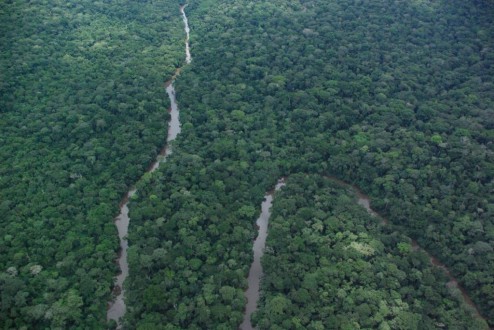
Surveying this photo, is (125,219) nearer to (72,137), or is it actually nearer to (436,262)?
(72,137)

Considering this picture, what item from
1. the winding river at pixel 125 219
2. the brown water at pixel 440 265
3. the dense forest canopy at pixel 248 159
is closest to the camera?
the dense forest canopy at pixel 248 159

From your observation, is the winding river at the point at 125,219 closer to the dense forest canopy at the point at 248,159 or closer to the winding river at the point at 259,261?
the dense forest canopy at the point at 248,159

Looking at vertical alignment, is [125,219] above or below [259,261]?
below

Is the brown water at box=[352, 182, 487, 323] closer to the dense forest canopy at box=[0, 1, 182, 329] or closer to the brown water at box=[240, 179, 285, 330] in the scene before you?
the brown water at box=[240, 179, 285, 330]

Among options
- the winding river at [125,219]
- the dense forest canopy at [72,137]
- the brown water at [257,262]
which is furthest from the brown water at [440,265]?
the dense forest canopy at [72,137]

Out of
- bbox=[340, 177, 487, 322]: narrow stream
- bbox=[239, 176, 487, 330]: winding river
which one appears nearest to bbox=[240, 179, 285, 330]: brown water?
bbox=[239, 176, 487, 330]: winding river

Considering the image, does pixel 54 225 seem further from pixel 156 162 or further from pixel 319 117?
pixel 319 117

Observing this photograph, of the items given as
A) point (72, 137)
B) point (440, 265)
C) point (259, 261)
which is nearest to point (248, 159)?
point (259, 261)
